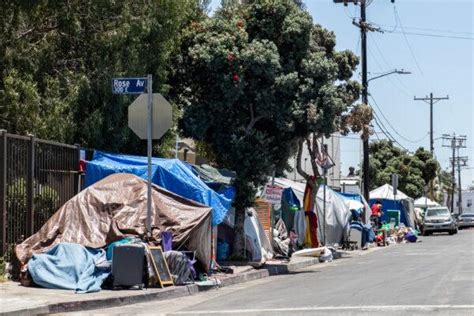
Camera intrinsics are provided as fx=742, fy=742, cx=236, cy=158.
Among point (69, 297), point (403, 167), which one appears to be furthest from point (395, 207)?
point (69, 297)

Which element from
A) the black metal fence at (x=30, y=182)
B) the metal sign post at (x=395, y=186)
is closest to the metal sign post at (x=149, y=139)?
the black metal fence at (x=30, y=182)

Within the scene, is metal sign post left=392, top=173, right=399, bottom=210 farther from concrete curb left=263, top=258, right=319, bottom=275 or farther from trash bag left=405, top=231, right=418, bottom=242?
concrete curb left=263, top=258, right=319, bottom=275

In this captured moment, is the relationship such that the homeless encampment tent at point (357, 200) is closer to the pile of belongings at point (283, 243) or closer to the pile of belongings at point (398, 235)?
the pile of belongings at point (398, 235)

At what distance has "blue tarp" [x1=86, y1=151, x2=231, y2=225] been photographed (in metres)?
16.7

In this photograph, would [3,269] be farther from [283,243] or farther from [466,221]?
[466,221]

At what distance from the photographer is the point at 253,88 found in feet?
64.4

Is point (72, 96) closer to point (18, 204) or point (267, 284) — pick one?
point (18, 204)

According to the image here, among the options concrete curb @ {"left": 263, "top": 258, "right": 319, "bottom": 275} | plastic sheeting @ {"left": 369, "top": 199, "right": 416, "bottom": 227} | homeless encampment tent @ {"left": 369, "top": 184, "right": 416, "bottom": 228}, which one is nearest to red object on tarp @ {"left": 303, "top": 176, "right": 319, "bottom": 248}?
concrete curb @ {"left": 263, "top": 258, "right": 319, "bottom": 275}

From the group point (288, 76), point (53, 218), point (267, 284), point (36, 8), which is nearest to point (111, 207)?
point (53, 218)

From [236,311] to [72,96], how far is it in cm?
789

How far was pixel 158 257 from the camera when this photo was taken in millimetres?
14094

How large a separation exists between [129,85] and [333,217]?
1707 cm

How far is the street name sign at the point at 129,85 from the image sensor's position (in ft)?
48.0

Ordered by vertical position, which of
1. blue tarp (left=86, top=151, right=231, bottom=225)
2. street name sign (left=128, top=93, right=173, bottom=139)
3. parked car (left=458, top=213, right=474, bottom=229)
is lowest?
parked car (left=458, top=213, right=474, bottom=229)
